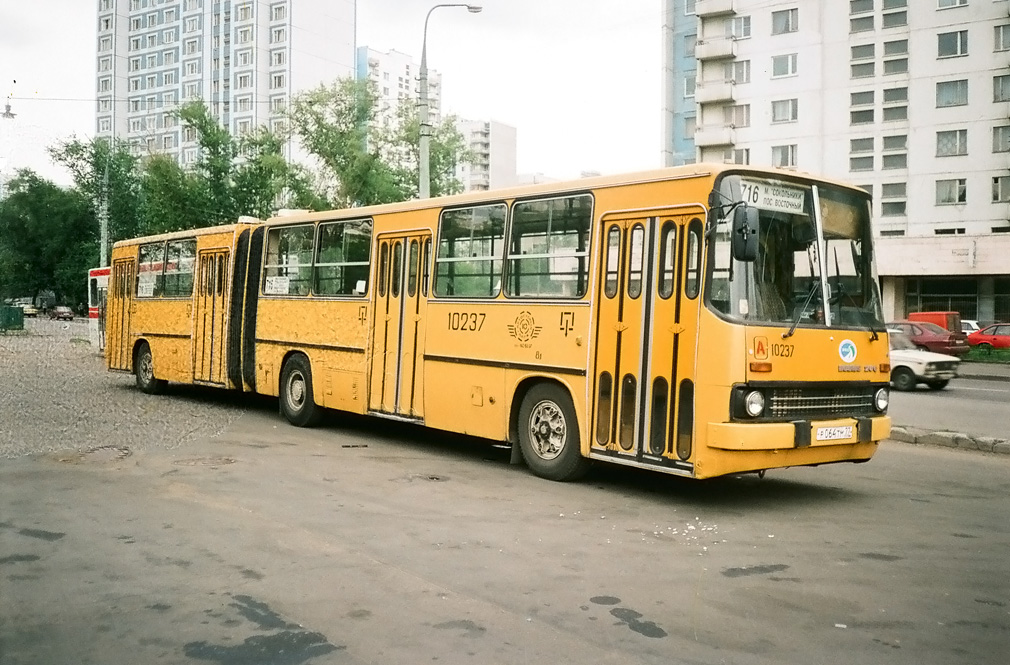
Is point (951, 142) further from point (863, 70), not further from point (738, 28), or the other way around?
point (738, 28)

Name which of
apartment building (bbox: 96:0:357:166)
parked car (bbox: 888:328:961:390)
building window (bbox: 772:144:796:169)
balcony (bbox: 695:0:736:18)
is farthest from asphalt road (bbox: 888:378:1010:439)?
apartment building (bbox: 96:0:357:166)

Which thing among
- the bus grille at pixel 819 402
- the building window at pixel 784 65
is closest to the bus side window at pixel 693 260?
the bus grille at pixel 819 402

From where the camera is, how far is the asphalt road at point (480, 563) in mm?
4809

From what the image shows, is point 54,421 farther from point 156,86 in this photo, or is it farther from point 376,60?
point 376,60

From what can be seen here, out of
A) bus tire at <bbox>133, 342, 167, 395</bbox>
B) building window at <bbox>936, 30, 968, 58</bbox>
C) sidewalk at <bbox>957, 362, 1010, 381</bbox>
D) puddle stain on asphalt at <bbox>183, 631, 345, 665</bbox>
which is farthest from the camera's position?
building window at <bbox>936, 30, 968, 58</bbox>

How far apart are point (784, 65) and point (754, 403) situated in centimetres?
5245

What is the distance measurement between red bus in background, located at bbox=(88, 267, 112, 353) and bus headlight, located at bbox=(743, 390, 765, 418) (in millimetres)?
28365

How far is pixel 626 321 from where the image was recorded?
29.7ft

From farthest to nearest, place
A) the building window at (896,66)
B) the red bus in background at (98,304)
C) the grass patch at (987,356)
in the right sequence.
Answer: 1. the building window at (896,66)
2. the grass patch at (987,356)
3. the red bus in background at (98,304)

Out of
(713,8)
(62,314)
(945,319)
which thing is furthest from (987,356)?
(62,314)

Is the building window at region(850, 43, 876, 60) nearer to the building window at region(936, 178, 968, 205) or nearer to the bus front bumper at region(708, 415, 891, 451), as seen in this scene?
the building window at region(936, 178, 968, 205)

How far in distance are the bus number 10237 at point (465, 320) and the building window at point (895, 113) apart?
157ft

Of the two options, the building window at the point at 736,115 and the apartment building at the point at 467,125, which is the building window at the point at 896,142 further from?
the apartment building at the point at 467,125

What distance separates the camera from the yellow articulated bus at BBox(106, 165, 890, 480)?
8.24 m
